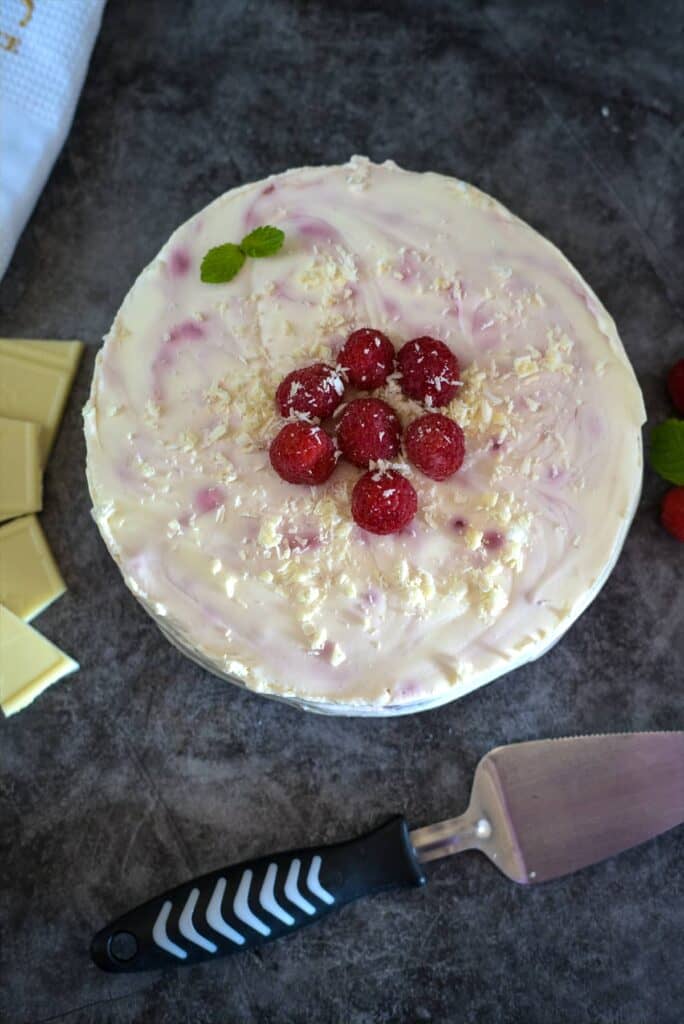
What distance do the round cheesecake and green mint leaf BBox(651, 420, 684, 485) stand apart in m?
0.29

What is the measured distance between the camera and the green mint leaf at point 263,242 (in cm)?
230

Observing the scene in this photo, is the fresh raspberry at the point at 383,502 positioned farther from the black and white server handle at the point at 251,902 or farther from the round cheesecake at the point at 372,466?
the black and white server handle at the point at 251,902

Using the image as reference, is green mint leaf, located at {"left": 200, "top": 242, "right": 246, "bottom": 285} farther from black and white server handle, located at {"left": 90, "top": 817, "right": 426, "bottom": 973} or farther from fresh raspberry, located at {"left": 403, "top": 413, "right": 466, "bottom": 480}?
black and white server handle, located at {"left": 90, "top": 817, "right": 426, "bottom": 973}

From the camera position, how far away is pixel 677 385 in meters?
2.64

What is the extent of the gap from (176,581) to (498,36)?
184 centimetres

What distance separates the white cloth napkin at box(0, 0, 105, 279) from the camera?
267cm

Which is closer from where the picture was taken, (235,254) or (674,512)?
(235,254)

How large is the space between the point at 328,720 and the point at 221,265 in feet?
3.69

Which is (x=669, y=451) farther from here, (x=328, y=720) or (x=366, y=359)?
(x=328, y=720)

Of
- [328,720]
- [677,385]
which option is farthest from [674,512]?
[328,720]

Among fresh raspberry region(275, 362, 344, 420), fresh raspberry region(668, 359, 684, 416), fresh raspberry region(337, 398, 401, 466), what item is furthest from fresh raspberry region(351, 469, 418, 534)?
fresh raspberry region(668, 359, 684, 416)

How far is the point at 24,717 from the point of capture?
8.38ft

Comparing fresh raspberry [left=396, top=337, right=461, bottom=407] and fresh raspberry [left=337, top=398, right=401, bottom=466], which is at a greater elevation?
fresh raspberry [left=396, top=337, right=461, bottom=407]

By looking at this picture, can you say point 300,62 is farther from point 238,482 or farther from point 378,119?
point 238,482
